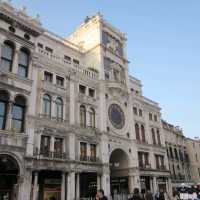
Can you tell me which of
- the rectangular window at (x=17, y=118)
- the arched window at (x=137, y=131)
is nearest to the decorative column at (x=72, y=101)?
the rectangular window at (x=17, y=118)

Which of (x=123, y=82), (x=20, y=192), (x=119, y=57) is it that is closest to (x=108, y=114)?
(x=123, y=82)

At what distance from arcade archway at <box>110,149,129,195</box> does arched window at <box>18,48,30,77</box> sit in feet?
50.0

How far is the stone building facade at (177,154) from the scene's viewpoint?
47000 millimetres

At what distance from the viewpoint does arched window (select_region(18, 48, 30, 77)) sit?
78.8 feet

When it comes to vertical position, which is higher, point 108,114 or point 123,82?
point 123,82

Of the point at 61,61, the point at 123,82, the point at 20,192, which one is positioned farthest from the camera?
the point at 123,82

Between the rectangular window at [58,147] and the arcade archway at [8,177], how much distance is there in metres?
4.37

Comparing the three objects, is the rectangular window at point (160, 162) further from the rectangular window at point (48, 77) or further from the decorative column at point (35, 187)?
the decorative column at point (35, 187)

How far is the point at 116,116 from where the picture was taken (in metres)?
33.1

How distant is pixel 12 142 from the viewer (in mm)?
20734

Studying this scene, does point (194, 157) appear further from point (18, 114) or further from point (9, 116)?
point (9, 116)

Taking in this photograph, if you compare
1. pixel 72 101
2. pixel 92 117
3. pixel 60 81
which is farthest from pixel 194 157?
pixel 60 81

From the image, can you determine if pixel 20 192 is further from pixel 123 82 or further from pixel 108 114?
pixel 123 82

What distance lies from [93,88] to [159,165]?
16.8 meters
